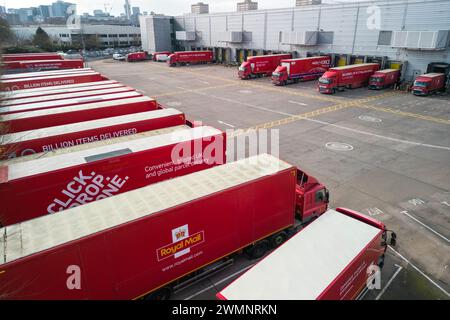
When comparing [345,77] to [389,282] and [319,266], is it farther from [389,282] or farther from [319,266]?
[319,266]

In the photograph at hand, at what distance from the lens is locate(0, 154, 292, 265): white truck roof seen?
8.79 m

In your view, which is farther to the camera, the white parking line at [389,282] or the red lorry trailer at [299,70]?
the red lorry trailer at [299,70]

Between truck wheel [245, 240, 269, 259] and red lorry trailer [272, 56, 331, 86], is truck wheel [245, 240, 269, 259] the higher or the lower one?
the lower one

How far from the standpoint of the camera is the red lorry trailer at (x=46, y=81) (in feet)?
121

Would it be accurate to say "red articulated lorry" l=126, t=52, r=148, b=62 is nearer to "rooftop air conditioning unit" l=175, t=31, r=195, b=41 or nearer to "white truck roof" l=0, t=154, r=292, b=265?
"rooftop air conditioning unit" l=175, t=31, r=195, b=41

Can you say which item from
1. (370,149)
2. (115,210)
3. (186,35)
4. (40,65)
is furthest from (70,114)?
(186,35)

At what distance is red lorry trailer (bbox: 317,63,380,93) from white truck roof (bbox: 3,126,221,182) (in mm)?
35070

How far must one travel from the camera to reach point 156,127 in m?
21.7

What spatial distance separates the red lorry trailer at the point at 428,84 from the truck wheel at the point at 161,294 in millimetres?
49948

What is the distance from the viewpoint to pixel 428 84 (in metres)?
45.6

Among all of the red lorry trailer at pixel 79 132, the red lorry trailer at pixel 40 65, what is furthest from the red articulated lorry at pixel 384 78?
the red lorry trailer at pixel 40 65

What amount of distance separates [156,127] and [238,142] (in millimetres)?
10045

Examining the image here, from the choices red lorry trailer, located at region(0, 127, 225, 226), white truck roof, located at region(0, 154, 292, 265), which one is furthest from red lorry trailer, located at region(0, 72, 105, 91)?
white truck roof, located at region(0, 154, 292, 265)

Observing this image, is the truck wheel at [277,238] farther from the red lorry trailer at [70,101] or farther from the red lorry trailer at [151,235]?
the red lorry trailer at [70,101]
